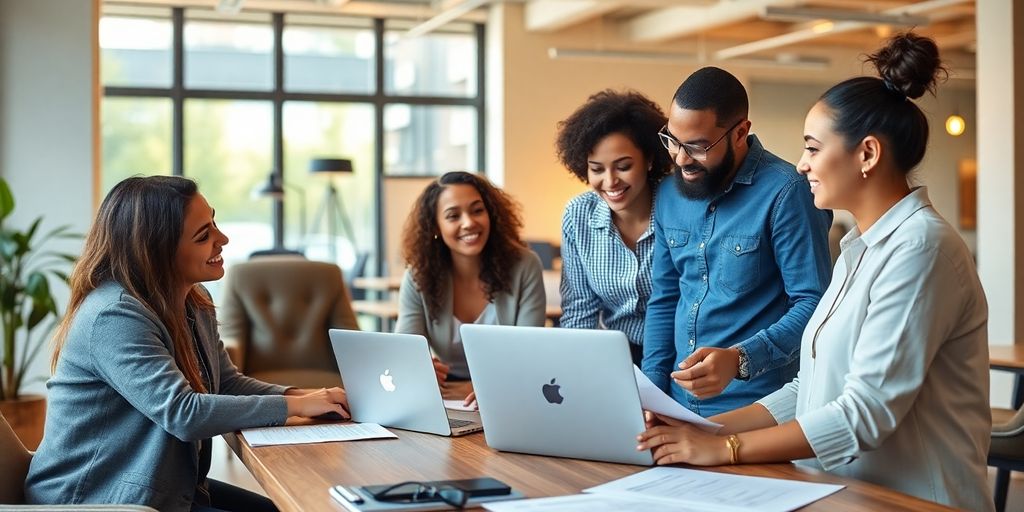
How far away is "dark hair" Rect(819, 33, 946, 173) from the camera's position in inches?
67.4

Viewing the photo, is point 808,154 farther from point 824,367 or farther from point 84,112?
point 84,112

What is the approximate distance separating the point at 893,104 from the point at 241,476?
12.8 feet

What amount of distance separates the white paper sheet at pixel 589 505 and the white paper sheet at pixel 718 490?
24mm

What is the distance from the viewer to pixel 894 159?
67.6 inches

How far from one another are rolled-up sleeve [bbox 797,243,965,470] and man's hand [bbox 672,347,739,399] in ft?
0.94

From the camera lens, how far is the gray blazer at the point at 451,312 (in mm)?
3217

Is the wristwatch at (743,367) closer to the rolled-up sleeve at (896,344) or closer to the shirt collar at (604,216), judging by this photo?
the rolled-up sleeve at (896,344)

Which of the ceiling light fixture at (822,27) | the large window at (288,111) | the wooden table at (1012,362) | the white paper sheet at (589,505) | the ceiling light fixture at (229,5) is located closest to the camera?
the white paper sheet at (589,505)

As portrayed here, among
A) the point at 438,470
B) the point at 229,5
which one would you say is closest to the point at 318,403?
the point at 438,470

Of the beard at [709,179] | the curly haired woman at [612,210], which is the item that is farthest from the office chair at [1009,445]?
the beard at [709,179]

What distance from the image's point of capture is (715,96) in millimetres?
A: 2234

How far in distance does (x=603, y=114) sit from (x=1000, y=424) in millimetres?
2023

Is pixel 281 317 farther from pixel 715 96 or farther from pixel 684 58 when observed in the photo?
pixel 684 58

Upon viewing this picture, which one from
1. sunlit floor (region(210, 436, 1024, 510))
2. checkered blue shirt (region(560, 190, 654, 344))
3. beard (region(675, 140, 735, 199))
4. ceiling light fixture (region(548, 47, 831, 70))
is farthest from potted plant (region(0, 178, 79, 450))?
ceiling light fixture (region(548, 47, 831, 70))
